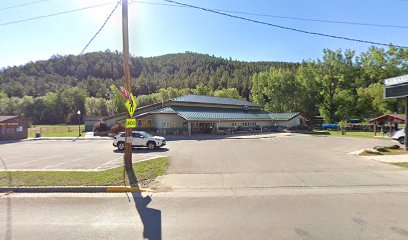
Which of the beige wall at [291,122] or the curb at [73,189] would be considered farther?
the beige wall at [291,122]

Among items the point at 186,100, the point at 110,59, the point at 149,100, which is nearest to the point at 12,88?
the point at 110,59

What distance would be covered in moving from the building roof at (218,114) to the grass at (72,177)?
26.6 metres

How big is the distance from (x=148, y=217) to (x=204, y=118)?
34586 mm

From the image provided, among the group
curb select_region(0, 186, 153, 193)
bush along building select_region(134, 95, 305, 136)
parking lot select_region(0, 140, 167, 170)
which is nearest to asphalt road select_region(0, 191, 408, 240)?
curb select_region(0, 186, 153, 193)

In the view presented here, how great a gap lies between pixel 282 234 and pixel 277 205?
1.94 meters

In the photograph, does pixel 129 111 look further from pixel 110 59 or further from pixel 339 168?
pixel 110 59

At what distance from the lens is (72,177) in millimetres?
9867

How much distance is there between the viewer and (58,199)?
301 inches

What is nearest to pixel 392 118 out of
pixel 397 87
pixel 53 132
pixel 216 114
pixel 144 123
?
pixel 397 87

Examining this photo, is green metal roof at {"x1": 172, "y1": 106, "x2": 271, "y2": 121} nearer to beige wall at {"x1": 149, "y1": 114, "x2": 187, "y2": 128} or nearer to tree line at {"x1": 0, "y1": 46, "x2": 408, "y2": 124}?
beige wall at {"x1": 149, "y1": 114, "x2": 187, "y2": 128}

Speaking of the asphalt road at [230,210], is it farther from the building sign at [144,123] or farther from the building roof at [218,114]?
the building sign at [144,123]

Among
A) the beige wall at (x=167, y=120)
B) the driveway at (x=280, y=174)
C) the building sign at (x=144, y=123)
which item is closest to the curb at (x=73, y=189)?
the driveway at (x=280, y=174)

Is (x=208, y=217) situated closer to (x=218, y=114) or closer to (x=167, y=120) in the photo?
(x=167, y=120)

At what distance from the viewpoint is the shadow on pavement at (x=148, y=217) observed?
5055mm
